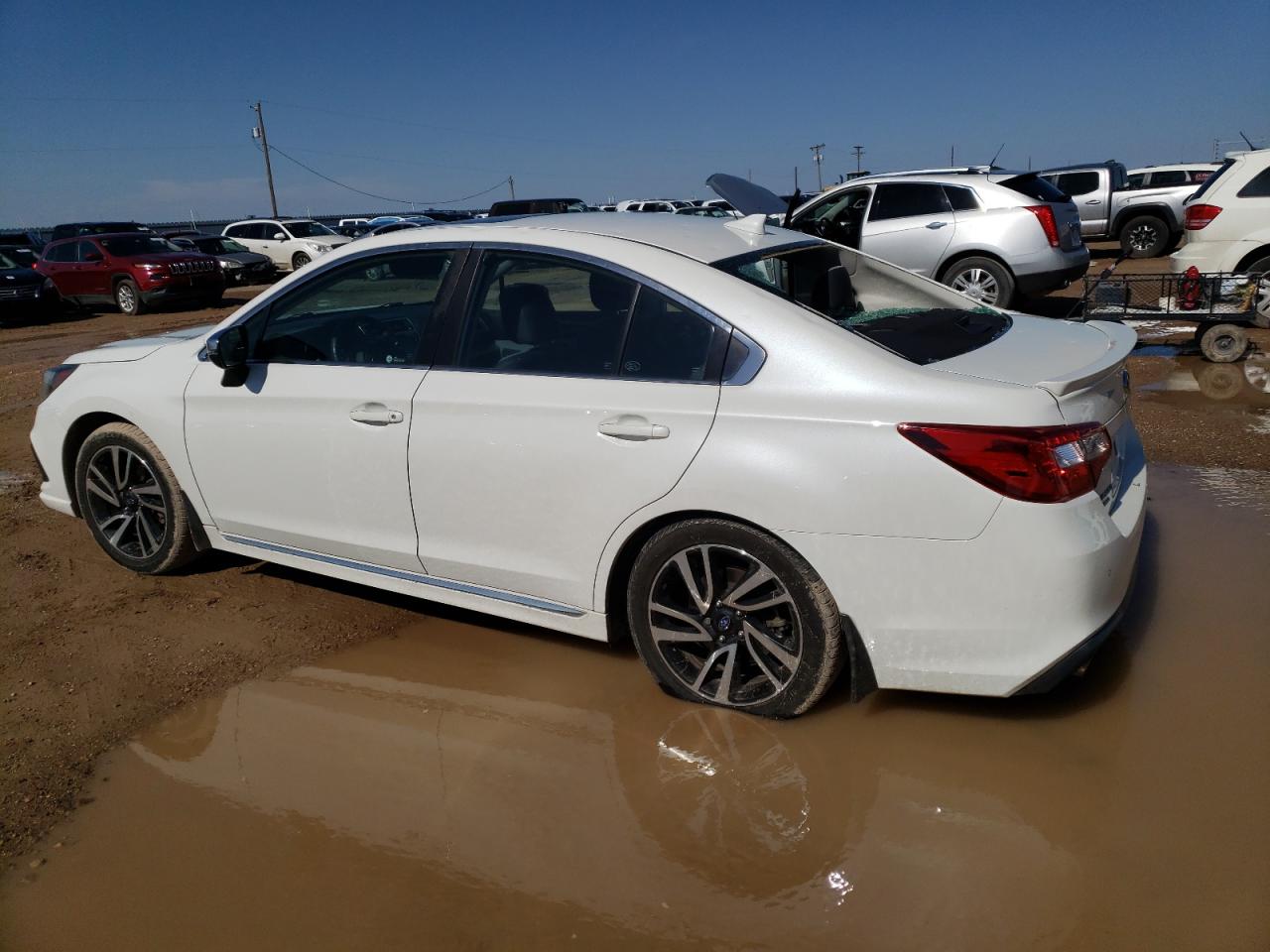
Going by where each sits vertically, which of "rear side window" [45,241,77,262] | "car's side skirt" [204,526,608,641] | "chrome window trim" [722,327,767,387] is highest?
"rear side window" [45,241,77,262]

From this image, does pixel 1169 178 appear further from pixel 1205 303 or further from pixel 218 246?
pixel 218 246

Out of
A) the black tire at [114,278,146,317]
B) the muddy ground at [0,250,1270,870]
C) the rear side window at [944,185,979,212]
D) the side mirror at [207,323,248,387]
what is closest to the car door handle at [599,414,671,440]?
the muddy ground at [0,250,1270,870]

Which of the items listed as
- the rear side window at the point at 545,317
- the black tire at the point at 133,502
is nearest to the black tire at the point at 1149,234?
the rear side window at the point at 545,317

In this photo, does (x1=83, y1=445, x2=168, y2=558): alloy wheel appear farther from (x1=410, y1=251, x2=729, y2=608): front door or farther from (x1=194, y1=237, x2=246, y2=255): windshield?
(x1=194, y1=237, x2=246, y2=255): windshield

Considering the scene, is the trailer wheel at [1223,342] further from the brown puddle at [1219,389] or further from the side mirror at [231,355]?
the side mirror at [231,355]

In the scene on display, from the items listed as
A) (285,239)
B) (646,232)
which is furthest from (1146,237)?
(285,239)

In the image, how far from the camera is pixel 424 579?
12.4 ft

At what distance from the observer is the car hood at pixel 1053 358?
2.88 m

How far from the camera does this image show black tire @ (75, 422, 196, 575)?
14.6 ft

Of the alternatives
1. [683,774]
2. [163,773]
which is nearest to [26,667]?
[163,773]

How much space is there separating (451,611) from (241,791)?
1328 millimetres

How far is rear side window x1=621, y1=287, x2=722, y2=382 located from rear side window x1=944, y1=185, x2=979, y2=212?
864 cm

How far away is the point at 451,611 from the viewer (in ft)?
14.0

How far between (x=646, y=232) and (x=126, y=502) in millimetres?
2844
